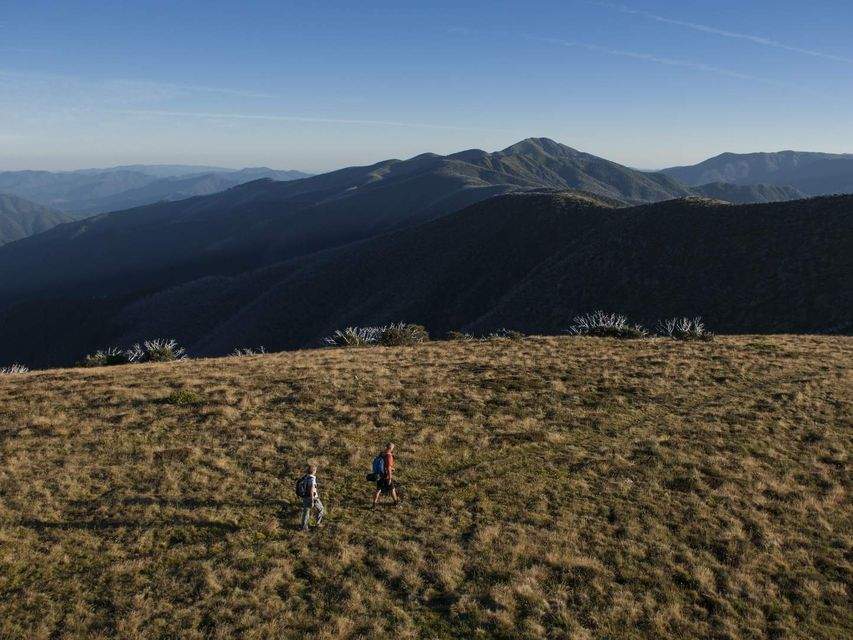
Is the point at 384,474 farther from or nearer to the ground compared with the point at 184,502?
farther from the ground

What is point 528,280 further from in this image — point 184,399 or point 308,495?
point 308,495

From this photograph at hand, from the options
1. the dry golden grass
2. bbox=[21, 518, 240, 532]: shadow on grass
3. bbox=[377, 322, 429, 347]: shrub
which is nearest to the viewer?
the dry golden grass

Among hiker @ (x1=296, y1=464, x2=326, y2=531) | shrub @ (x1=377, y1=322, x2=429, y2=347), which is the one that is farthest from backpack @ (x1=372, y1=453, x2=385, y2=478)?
shrub @ (x1=377, y1=322, x2=429, y2=347)

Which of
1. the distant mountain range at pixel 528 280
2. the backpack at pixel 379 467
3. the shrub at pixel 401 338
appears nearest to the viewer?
the backpack at pixel 379 467

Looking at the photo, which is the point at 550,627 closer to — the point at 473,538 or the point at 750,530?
the point at 473,538

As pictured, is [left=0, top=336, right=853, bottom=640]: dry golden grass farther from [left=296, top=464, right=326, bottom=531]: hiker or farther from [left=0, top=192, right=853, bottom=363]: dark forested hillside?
[left=0, top=192, right=853, bottom=363]: dark forested hillside

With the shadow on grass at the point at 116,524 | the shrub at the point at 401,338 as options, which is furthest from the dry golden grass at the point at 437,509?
the shrub at the point at 401,338

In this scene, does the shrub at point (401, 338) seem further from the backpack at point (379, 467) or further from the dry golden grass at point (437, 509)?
the backpack at point (379, 467)

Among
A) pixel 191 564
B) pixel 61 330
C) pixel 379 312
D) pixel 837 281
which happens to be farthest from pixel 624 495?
pixel 61 330

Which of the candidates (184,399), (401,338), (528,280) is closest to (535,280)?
(528,280)
